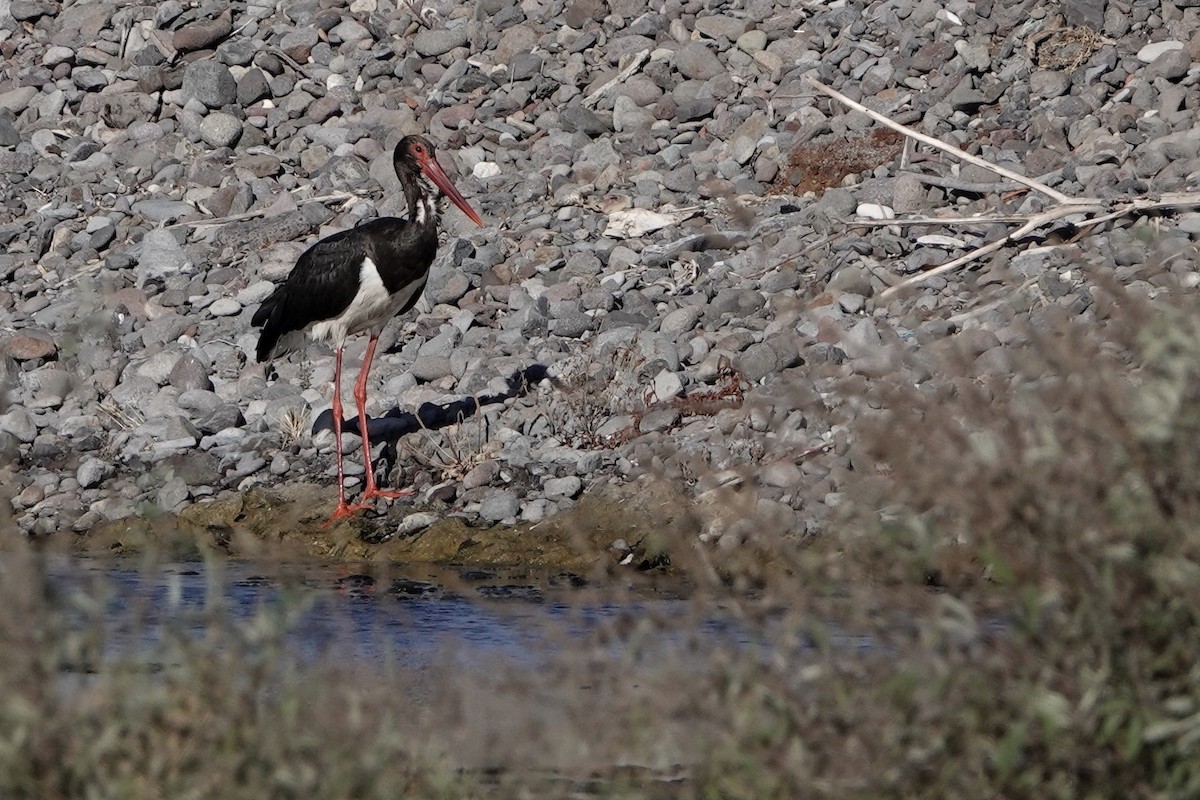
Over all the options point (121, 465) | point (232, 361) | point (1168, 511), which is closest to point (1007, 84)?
point (232, 361)

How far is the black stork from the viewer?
9.81m

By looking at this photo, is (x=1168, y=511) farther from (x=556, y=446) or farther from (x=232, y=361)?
(x=232, y=361)

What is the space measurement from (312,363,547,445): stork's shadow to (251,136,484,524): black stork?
0.16 m

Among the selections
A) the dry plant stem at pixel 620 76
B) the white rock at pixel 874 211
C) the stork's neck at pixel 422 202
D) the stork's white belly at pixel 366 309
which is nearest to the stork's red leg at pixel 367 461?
the stork's white belly at pixel 366 309

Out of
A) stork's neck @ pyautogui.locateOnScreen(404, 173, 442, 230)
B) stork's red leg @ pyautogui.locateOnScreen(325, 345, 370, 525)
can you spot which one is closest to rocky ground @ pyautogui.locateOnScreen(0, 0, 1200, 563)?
stork's red leg @ pyautogui.locateOnScreen(325, 345, 370, 525)

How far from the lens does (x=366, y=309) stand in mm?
9859

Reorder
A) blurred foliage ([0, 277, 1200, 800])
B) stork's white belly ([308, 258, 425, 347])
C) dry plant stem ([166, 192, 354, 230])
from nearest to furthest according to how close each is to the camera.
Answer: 1. blurred foliage ([0, 277, 1200, 800])
2. stork's white belly ([308, 258, 425, 347])
3. dry plant stem ([166, 192, 354, 230])

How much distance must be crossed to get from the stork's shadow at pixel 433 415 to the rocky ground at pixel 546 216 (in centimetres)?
3

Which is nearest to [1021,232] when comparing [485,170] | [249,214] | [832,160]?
[832,160]

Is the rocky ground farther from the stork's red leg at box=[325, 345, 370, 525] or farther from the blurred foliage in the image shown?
the blurred foliage

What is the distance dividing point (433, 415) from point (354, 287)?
2.84 feet

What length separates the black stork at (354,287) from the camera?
32.2 ft

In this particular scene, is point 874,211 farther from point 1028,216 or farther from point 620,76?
point 620,76

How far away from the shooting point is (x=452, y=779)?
369 cm
